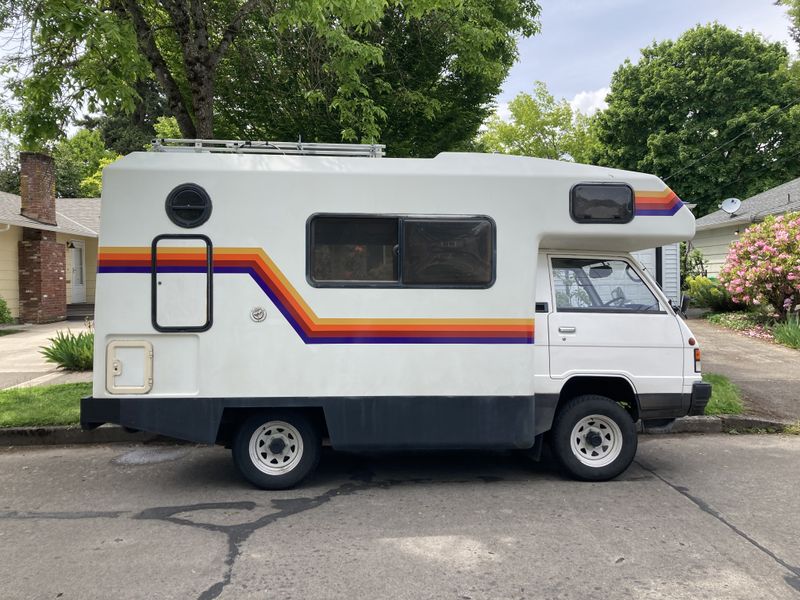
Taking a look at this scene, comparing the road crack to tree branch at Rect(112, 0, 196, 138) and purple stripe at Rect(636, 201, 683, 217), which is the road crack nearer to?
purple stripe at Rect(636, 201, 683, 217)

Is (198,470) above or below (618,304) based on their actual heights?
below

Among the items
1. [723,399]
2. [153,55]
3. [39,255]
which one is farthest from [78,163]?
[723,399]

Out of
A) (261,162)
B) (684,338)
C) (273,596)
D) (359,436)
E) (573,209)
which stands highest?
(261,162)

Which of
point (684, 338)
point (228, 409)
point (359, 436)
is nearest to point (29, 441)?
point (228, 409)

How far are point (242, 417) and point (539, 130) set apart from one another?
39295 millimetres

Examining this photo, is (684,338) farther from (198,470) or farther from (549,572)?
(198,470)

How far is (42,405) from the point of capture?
783 centimetres

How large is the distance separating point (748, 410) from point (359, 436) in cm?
545

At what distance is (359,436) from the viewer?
5344mm

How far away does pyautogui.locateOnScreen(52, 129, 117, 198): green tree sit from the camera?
128ft

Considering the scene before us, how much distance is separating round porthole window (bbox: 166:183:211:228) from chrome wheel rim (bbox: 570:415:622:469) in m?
3.70

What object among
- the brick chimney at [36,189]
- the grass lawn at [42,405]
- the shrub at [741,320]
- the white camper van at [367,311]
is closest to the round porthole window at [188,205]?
the white camper van at [367,311]

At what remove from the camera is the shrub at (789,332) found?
12.3 meters

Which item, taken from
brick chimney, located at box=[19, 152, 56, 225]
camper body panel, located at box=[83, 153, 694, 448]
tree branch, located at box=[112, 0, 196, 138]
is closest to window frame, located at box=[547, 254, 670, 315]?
camper body panel, located at box=[83, 153, 694, 448]
